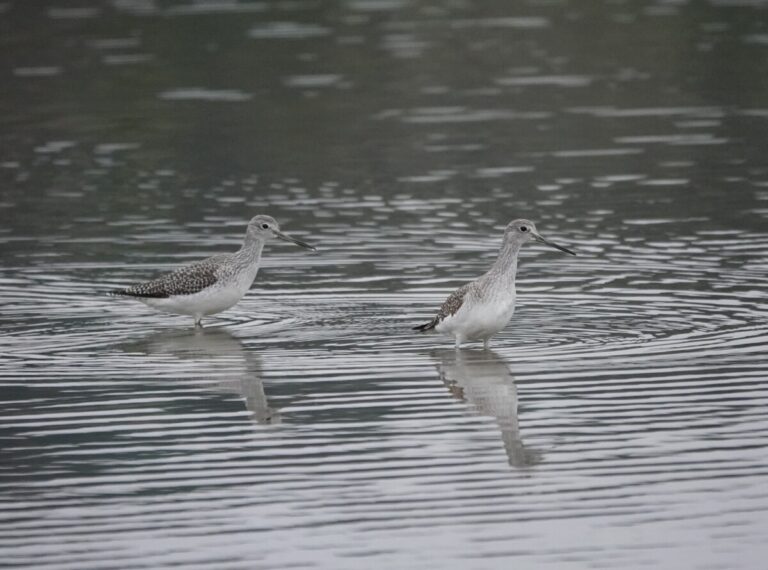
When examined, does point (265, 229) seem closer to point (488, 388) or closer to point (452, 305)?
point (452, 305)

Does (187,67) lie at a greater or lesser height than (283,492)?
lesser

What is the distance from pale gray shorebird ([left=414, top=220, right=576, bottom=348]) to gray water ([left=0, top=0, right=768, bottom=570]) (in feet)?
1.24

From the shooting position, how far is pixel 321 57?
42969mm

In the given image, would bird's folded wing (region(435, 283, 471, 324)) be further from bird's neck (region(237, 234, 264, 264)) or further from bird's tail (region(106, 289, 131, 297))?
bird's tail (region(106, 289, 131, 297))

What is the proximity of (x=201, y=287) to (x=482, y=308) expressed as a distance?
3733 millimetres

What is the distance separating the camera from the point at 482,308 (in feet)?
59.1

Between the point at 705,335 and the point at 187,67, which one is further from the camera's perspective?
the point at 187,67

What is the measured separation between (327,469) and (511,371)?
3.72 meters

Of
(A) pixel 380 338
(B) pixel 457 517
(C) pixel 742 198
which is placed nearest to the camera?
(B) pixel 457 517

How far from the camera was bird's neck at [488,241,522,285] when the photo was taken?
18.5 meters

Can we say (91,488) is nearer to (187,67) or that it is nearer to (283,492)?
(283,492)

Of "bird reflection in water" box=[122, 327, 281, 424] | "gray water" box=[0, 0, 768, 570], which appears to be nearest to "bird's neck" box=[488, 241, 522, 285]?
"gray water" box=[0, 0, 768, 570]

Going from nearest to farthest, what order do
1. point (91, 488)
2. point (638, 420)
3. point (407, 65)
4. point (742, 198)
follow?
point (91, 488) < point (638, 420) < point (742, 198) < point (407, 65)

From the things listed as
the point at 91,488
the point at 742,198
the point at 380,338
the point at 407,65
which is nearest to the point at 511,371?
the point at 380,338
